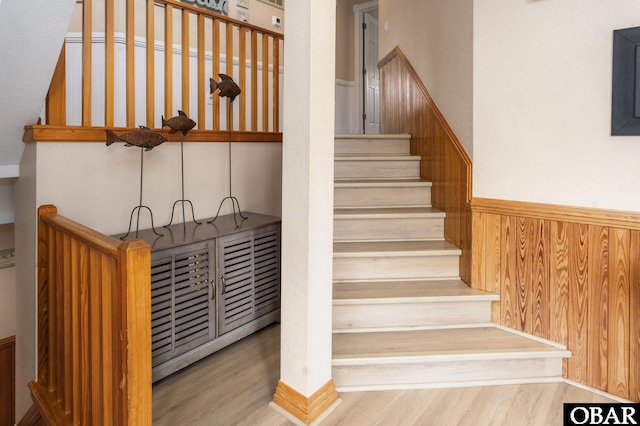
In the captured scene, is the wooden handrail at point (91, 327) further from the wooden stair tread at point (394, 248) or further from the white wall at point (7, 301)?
the wooden stair tread at point (394, 248)

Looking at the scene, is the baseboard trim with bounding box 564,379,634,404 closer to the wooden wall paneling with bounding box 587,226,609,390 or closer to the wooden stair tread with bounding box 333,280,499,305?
the wooden wall paneling with bounding box 587,226,609,390

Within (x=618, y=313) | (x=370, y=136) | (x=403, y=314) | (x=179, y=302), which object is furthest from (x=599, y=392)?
(x=370, y=136)

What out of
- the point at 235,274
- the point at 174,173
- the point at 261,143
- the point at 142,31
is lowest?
the point at 235,274

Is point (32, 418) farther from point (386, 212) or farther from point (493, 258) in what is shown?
point (493, 258)

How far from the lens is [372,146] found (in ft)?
12.4

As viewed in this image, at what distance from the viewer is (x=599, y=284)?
2148mm

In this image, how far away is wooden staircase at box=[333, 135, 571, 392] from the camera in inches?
86.4

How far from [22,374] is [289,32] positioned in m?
2.30

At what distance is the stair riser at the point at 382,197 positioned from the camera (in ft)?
10.6

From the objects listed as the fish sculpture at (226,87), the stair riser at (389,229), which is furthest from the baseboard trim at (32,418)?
the fish sculpture at (226,87)

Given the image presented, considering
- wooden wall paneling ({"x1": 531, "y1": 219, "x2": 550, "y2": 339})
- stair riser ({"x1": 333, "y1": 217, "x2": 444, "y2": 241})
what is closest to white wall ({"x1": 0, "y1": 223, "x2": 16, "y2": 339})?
stair riser ({"x1": 333, "y1": 217, "x2": 444, "y2": 241})

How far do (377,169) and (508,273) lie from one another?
1375 millimetres

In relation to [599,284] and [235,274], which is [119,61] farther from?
[599,284]

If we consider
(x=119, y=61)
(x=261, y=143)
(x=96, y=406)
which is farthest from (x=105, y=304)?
(x=119, y=61)
